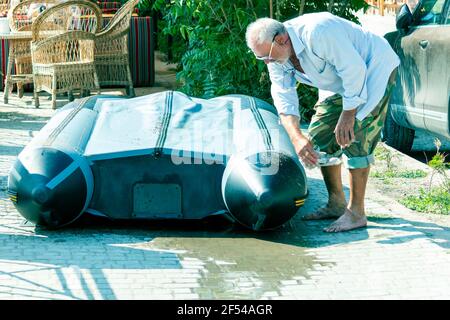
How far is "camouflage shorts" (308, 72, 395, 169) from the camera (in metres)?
6.21

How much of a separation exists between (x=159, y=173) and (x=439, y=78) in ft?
10.6

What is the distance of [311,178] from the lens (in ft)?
25.9

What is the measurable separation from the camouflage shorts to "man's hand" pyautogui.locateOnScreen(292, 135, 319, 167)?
Answer: 1.35 ft

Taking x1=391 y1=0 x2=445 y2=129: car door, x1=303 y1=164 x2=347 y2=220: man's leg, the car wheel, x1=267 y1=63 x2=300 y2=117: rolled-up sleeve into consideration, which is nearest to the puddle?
x1=303 y1=164 x2=347 y2=220: man's leg

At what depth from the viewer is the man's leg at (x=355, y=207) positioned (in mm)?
6336

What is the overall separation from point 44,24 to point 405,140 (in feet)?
16.0

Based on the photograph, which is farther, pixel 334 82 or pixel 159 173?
pixel 159 173

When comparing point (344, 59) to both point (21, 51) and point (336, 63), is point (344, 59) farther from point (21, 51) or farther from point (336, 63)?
point (21, 51)

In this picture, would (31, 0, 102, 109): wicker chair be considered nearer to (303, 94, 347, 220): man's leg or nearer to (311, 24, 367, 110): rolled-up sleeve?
(303, 94, 347, 220): man's leg

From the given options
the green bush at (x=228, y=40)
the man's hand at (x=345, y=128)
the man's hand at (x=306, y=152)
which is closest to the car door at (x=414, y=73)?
the green bush at (x=228, y=40)

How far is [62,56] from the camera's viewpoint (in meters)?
11.4

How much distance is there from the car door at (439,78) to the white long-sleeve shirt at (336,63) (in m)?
2.21

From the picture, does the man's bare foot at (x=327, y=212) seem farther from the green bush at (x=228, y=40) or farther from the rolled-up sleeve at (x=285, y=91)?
the green bush at (x=228, y=40)

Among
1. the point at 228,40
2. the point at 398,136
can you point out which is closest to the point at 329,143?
the point at 398,136
